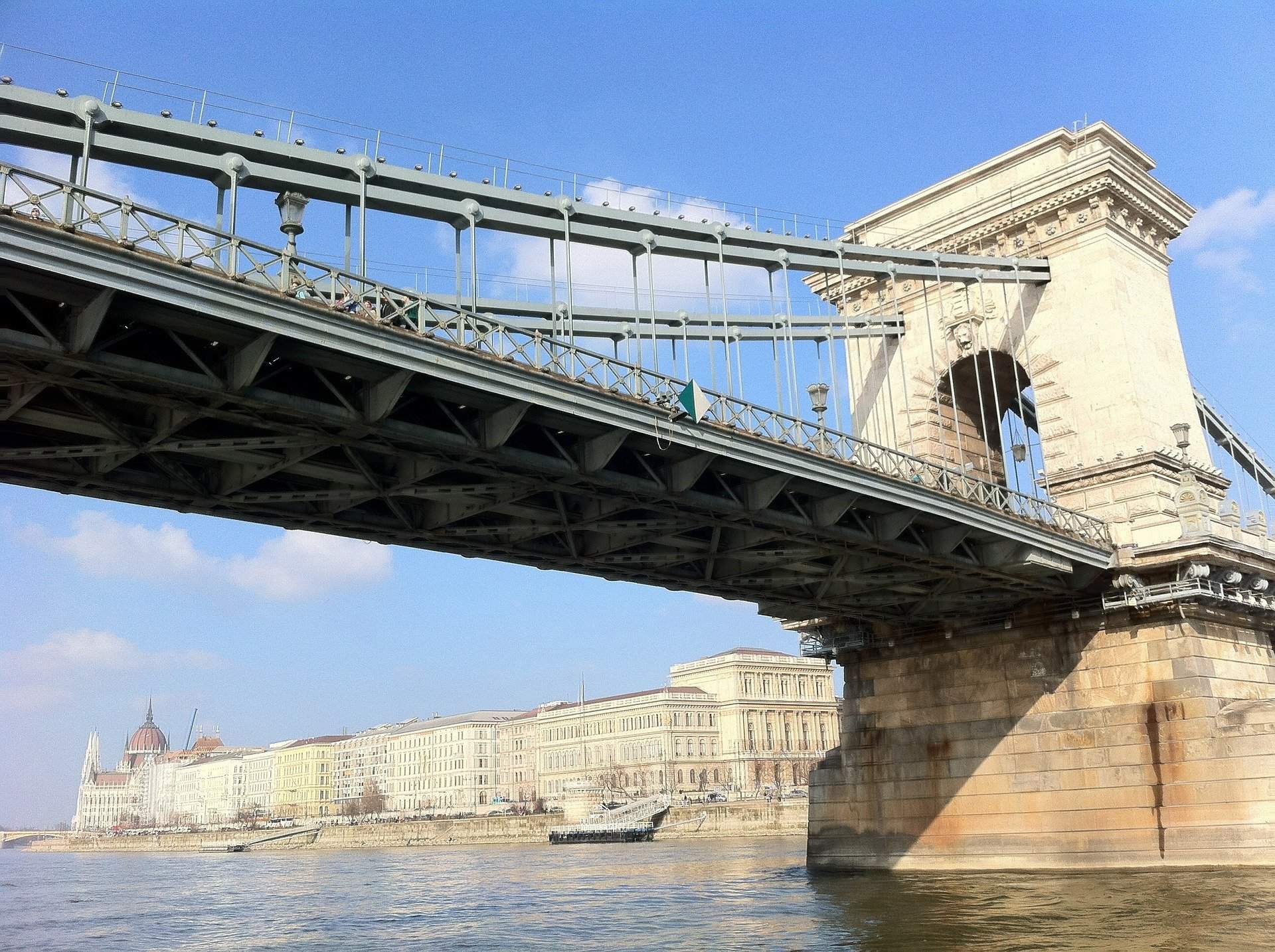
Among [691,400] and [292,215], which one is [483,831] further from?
[292,215]

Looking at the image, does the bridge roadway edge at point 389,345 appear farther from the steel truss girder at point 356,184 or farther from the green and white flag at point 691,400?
the steel truss girder at point 356,184

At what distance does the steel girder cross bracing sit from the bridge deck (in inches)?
1.8

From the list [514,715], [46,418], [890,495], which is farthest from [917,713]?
[514,715]

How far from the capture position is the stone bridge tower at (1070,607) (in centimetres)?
3020

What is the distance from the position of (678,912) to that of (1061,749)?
11300mm

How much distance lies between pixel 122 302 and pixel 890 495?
641 inches

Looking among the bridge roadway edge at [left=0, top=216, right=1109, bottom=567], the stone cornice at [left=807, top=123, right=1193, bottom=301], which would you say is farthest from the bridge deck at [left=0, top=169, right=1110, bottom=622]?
the stone cornice at [left=807, top=123, right=1193, bottom=301]

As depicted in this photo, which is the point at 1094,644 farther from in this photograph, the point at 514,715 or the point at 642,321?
the point at 514,715

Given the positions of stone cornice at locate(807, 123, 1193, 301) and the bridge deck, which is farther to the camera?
stone cornice at locate(807, 123, 1193, 301)

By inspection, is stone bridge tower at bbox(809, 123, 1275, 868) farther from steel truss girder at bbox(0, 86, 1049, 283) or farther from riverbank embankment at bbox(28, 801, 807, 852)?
riverbank embankment at bbox(28, 801, 807, 852)

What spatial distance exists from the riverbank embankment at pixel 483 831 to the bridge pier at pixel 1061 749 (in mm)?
48769

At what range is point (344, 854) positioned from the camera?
9781 centimetres

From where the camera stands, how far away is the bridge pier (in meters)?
29.0

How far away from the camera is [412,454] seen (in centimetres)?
2061
